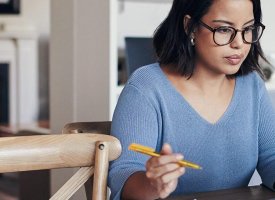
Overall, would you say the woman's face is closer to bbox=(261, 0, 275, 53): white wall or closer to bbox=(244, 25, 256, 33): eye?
bbox=(244, 25, 256, 33): eye

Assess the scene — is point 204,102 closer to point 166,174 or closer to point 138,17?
point 166,174

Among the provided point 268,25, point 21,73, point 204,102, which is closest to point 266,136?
point 204,102

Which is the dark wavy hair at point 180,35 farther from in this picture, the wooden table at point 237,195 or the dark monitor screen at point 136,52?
the dark monitor screen at point 136,52

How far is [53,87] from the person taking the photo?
211 centimetres

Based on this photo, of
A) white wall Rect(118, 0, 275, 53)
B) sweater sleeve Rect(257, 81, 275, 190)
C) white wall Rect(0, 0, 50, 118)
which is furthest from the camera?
white wall Rect(0, 0, 50, 118)

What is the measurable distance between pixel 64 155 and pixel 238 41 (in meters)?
0.51

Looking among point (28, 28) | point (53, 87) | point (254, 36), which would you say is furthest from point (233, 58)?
point (28, 28)

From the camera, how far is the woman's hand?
0.70 meters

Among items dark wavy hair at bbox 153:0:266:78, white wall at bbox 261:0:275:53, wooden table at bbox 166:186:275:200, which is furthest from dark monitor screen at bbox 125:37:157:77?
wooden table at bbox 166:186:275:200

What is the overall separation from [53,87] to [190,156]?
1.05 m

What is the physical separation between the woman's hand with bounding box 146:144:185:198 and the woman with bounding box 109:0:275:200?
10.4 inches

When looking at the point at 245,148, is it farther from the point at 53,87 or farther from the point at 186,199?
the point at 53,87

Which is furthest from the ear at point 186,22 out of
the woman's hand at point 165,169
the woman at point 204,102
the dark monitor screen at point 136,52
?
the dark monitor screen at point 136,52

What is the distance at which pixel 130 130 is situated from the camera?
109 cm
